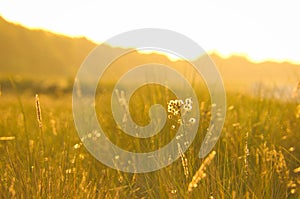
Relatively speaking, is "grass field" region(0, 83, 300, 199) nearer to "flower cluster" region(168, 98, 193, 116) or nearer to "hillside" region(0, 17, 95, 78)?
"flower cluster" region(168, 98, 193, 116)

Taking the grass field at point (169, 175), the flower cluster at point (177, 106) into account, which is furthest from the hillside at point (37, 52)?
the flower cluster at point (177, 106)

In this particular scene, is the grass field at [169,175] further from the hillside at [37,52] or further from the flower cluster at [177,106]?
the hillside at [37,52]

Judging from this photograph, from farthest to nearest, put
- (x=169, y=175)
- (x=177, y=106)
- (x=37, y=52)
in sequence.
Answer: (x=37, y=52) < (x=169, y=175) < (x=177, y=106)

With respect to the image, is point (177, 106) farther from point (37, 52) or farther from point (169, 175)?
point (37, 52)

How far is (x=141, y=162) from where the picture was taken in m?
2.59

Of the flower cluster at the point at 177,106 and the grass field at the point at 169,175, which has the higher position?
the flower cluster at the point at 177,106

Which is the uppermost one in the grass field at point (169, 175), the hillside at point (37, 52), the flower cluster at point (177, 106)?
the hillside at point (37, 52)

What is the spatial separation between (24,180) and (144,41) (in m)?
1.54

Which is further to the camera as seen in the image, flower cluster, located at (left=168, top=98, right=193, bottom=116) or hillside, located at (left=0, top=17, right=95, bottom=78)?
hillside, located at (left=0, top=17, right=95, bottom=78)

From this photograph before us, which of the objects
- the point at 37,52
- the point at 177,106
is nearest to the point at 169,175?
the point at 177,106

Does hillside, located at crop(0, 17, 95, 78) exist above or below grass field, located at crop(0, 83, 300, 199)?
above

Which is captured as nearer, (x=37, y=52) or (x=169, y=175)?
(x=169, y=175)

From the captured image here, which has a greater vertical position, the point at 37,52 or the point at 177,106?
the point at 37,52

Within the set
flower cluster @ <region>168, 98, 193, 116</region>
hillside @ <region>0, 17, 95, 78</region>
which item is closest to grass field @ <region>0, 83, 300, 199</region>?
flower cluster @ <region>168, 98, 193, 116</region>
